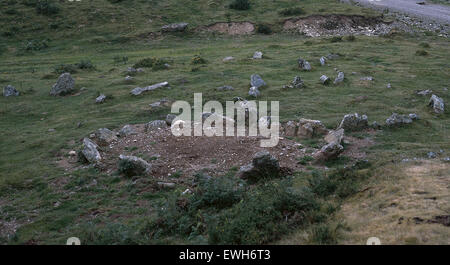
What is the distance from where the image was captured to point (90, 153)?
10555 millimetres

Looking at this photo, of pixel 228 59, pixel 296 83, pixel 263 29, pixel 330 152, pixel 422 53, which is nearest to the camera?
pixel 330 152

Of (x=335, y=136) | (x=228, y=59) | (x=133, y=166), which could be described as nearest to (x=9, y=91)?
(x=228, y=59)

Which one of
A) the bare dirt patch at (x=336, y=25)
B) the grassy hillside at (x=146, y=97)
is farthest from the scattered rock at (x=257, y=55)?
the bare dirt patch at (x=336, y=25)

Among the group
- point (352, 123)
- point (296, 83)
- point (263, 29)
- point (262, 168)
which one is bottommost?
point (262, 168)

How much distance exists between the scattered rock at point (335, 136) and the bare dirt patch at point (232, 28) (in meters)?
23.4

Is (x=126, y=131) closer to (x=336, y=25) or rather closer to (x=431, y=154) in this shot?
(x=431, y=154)

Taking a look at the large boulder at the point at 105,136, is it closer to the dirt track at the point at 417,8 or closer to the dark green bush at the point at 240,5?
the dark green bush at the point at 240,5

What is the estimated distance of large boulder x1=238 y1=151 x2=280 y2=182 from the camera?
8734 millimetres

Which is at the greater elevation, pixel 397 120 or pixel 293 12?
pixel 293 12

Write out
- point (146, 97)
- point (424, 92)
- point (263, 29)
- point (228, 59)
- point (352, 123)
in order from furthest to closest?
point (263, 29) < point (228, 59) < point (146, 97) < point (424, 92) < point (352, 123)

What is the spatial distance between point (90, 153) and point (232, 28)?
25299 millimetres

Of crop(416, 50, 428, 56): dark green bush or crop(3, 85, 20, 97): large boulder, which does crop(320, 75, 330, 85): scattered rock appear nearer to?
crop(416, 50, 428, 56): dark green bush
